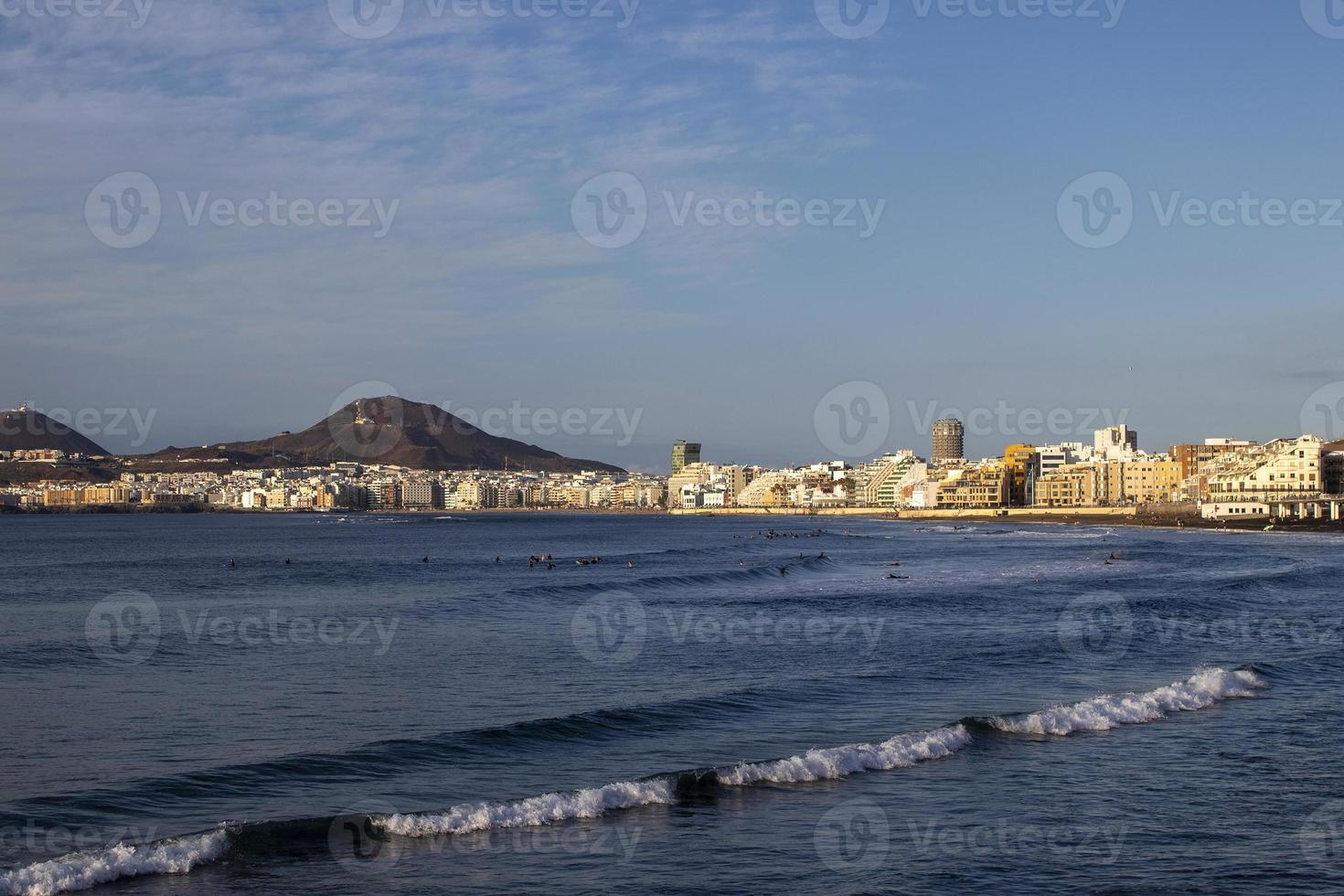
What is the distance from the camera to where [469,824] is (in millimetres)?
13180

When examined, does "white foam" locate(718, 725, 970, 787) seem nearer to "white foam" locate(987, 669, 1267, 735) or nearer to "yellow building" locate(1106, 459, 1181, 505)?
"white foam" locate(987, 669, 1267, 735)

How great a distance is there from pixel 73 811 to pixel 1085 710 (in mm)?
14420

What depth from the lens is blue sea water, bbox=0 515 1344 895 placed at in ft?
38.8

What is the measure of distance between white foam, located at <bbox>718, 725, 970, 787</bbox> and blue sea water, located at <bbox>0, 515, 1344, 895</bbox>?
49 mm

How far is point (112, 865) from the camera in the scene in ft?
38.3

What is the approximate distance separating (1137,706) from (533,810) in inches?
429

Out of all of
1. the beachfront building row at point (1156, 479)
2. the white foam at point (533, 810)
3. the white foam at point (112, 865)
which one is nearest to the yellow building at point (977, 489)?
the beachfront building row at point (1156, 479)

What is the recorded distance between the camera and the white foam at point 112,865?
11234 millimetres

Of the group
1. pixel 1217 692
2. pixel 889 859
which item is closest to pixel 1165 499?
pixel 1217 692

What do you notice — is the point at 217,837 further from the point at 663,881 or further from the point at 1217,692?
the point at 1217,692

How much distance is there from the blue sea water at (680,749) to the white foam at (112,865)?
0.03 m

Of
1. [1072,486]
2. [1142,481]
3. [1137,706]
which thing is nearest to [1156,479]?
[1142,481]

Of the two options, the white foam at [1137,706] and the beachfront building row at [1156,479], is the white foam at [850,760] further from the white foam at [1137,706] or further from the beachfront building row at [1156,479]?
the beachfront building row at [1156,479]

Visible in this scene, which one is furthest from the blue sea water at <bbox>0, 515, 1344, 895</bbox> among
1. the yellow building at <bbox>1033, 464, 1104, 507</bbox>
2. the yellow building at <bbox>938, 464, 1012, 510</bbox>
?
the yellow building at <bbox>938, 464, 1012, 510</bbox>
